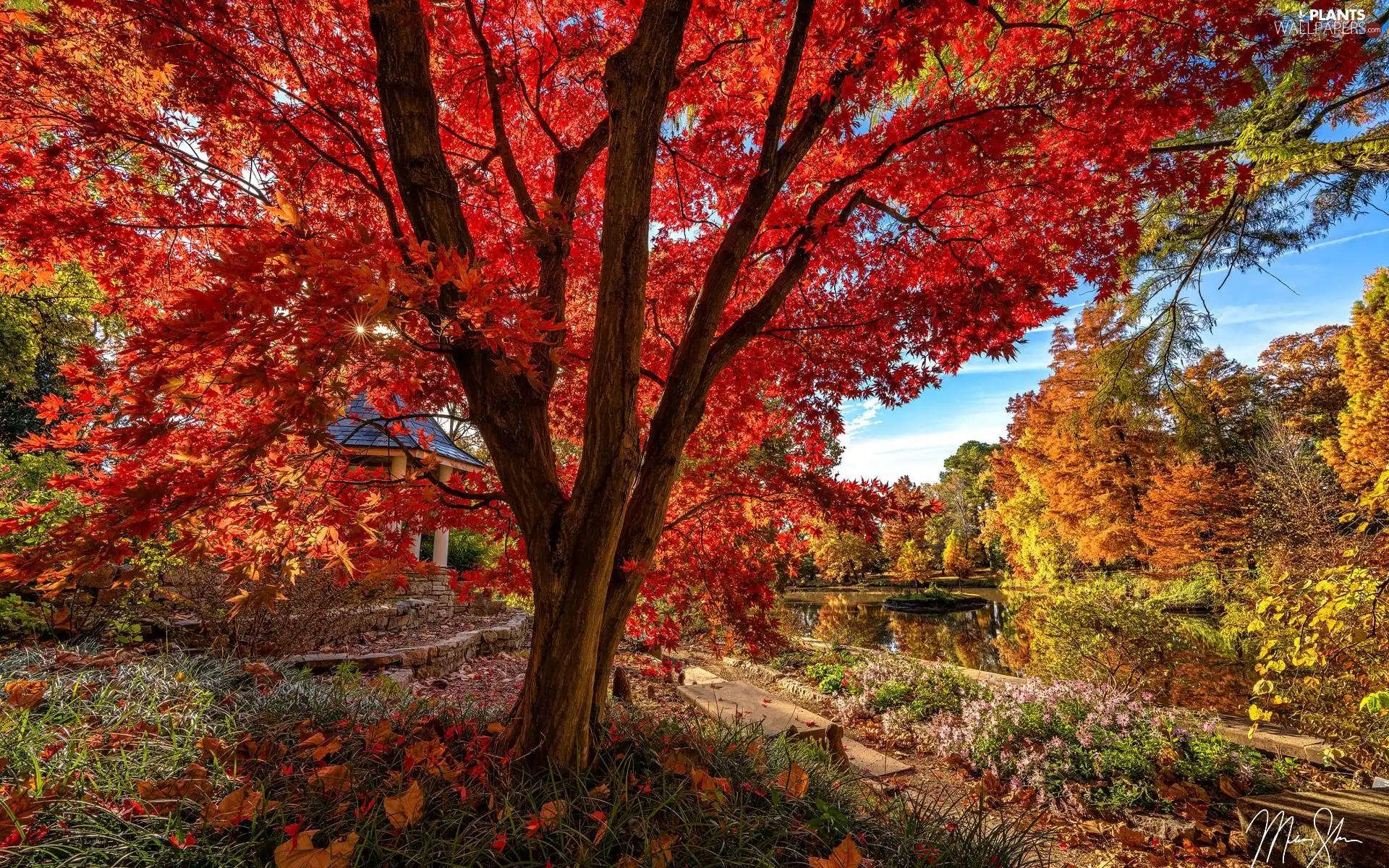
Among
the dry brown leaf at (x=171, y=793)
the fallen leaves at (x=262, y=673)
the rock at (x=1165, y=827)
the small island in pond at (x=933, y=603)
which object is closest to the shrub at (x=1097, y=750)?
the rock at (x=1165, y=827)

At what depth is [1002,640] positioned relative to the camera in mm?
13844

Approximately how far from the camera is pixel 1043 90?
3428 mm

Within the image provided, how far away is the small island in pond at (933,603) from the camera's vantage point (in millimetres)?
21641

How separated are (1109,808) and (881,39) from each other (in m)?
6.01

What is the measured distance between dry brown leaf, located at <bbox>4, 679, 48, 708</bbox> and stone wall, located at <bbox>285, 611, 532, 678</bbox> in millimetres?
2183

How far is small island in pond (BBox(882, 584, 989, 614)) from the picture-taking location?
21641 millimetres

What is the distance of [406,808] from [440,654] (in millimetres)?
5405

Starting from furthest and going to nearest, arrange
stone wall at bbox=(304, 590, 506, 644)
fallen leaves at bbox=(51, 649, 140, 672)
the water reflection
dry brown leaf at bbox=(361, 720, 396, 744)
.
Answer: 1. the water reflection
2. stone wall at bbox=(304, 590, 506, 644)
3. fallen leaves at bbox=(51, 649, 140, 672)
4. dry brown leaf at bbox=(361, 720, 396, 744)

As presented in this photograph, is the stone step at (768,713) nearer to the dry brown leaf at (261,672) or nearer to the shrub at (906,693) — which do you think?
the shrub at (906,693)

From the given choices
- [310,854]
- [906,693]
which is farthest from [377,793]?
[906,693]

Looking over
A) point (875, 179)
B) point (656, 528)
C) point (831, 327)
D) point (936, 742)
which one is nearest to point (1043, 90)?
point (875, 179)

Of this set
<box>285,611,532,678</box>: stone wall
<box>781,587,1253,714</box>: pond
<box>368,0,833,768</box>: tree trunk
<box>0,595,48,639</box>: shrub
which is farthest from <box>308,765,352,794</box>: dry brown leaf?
<box>781,587,1253,714</box>: pond

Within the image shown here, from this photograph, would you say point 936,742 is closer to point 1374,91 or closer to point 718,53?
point 718,53

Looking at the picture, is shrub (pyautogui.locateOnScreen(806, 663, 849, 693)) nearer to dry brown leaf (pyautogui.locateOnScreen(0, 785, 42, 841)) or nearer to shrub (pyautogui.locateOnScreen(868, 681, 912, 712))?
shrub (pyautogui.locateOnScreen(868, 681, 912, 712))
